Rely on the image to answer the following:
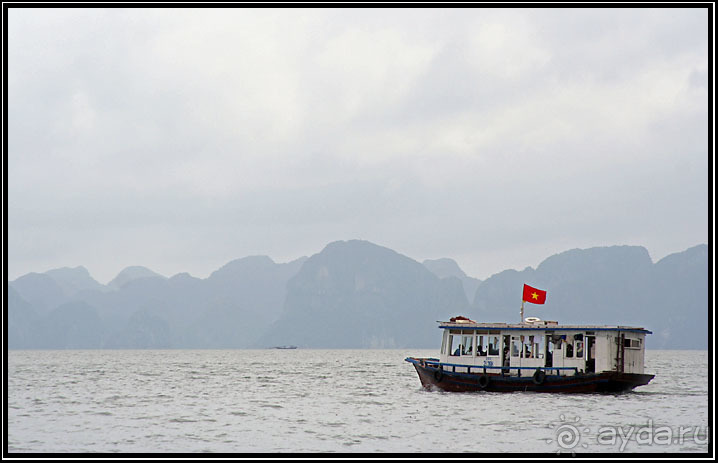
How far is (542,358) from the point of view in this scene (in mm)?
45031

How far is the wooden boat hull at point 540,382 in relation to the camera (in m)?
43.5

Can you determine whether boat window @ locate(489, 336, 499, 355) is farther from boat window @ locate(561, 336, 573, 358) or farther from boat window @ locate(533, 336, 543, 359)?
boat window @ locate(561, 336, 573, 358)

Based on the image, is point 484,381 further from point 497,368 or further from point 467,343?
point 467,343

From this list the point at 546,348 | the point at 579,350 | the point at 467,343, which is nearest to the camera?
the point at 579,350

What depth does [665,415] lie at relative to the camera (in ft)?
122

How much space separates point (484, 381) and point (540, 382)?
3090 mm

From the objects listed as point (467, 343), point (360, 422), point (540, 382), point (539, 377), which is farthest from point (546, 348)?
point (360, 422)

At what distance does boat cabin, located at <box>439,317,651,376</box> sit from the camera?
144ft

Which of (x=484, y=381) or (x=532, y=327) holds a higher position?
(x=532, y=327)

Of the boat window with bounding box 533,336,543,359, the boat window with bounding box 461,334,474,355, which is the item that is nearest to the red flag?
the boat window with bounding box 533,336,543,359

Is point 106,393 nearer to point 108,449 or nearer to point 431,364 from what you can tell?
point 431,364

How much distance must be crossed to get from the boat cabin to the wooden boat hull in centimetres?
38
